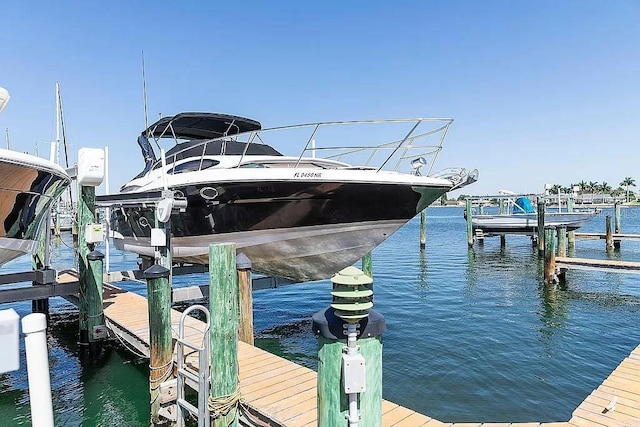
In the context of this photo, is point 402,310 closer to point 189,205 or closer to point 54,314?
point 189,205

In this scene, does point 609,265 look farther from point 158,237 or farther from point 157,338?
point 157,338

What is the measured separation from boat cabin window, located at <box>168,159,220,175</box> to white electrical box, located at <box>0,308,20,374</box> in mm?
6567

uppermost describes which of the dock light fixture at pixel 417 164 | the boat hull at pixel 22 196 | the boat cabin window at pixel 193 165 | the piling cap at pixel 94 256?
the boat cabin window at pixel 193 165

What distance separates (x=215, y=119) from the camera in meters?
9.64

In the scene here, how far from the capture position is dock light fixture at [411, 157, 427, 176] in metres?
7.29

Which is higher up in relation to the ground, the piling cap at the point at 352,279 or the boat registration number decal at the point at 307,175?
the boat registration number decal at the point at 307,175

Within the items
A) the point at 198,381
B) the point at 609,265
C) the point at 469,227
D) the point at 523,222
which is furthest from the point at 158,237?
the point at 523,222

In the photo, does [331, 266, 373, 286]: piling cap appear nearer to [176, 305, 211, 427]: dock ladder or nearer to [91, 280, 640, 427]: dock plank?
[91, 280, 640, 427]: dock plank

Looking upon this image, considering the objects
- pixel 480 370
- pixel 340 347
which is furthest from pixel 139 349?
pixel 480 370

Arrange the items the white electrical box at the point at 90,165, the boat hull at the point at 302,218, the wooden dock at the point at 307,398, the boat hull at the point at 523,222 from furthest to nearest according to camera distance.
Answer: the boat hull at the point at 523,222 < the boat hull at the point at 302,218 < the white electrical box at the point at 90,165 < the wooden dock at the point at 307,398

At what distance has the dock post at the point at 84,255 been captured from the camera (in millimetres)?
7312

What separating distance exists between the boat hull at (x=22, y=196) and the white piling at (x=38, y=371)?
11.6 ft

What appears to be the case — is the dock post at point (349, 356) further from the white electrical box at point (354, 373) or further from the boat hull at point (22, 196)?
the boat hull at point (22, 196)

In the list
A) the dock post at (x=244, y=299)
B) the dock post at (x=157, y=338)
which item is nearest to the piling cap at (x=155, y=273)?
the dock post at (x=157, y=338)
